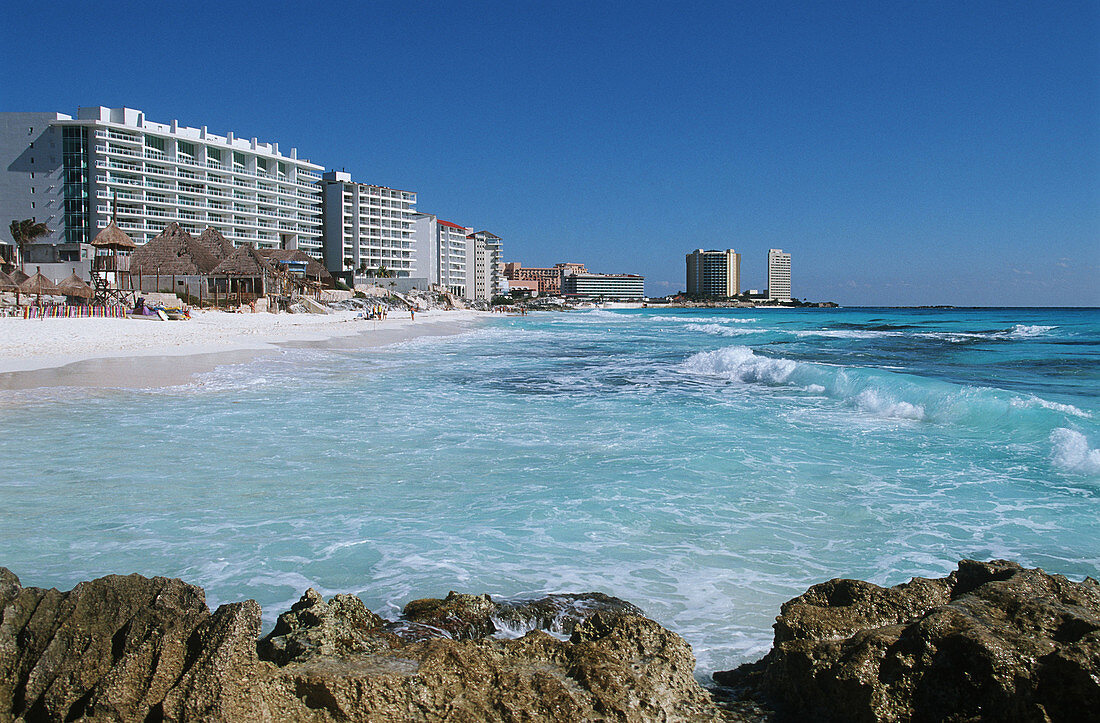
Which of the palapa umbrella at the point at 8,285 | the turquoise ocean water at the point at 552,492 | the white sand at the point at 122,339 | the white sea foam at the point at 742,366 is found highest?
the palapa umbrella at the point at 8,285

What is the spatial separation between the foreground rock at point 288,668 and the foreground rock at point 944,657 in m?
0.39

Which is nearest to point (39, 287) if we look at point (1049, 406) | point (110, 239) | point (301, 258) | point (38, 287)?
point (38, 287)

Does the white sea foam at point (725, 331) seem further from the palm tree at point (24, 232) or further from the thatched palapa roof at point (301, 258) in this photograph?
the palm tree at point (24, 232)

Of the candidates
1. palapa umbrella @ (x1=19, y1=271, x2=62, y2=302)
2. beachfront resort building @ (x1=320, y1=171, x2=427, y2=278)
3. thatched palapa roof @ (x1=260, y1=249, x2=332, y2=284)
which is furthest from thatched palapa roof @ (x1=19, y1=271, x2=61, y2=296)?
beachfront resort building @ (x1=320, y1=171, x2=427, y2=278)

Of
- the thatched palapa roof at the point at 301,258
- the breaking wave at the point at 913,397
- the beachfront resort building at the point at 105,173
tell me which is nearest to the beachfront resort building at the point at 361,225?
the beachfront resort building at the point at 105,173

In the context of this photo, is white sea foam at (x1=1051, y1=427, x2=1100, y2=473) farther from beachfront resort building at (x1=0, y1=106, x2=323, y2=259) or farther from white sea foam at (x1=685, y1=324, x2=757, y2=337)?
beachfront resort building at (x1=0, y1=106, x2=323, y2=259)

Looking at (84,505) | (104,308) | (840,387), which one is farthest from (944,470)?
(104,308)

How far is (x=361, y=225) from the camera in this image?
91375 millimetres

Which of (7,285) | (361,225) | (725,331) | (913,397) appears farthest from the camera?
(361,225)

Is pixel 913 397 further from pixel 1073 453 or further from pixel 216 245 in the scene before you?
pixel 216 245

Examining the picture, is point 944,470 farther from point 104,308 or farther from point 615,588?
point 104,308

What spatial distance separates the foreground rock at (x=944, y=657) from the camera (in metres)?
2.16

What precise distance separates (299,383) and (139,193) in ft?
215

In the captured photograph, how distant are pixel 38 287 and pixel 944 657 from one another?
44.9 meters
